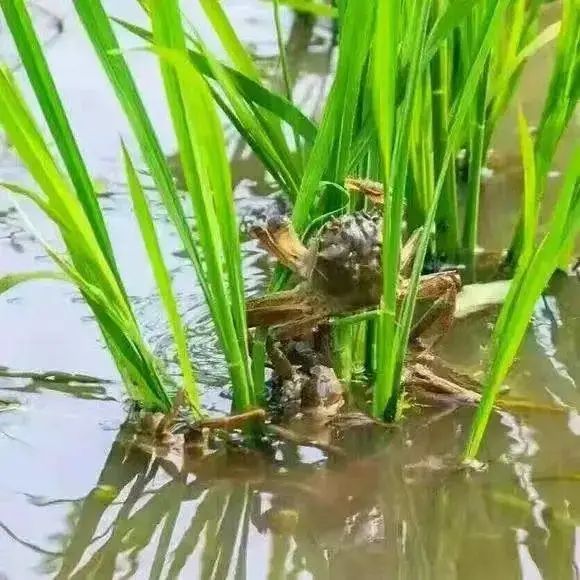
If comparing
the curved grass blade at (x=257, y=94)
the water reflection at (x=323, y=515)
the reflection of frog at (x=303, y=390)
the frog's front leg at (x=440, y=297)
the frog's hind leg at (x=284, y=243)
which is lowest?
the water reflection at (x=323, y=515)

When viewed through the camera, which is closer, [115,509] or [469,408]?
[115,509]

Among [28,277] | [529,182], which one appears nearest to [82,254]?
[28,277]

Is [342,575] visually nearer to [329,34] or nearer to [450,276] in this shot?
[450,276]

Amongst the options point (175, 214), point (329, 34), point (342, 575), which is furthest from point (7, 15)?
point (329, 34)

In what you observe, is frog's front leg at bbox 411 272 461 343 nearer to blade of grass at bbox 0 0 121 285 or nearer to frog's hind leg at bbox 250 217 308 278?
frog's hind leg at bbox 250 217 308 278

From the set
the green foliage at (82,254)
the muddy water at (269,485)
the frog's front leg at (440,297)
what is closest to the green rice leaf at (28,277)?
the green foliage at (82,254)

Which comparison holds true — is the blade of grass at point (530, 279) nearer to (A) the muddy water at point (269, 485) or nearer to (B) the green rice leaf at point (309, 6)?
(A) the muddy water at point (269, 485)

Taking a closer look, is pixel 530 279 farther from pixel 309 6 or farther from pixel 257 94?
pixel 309 6
